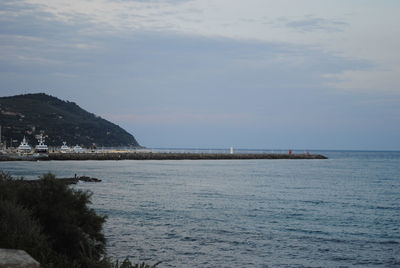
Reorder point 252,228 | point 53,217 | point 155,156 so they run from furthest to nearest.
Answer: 1. point 155,156
2. point 252,228
3. point 53,217

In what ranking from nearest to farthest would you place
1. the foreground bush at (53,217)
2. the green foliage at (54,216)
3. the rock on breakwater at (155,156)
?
the foreground bush at (53,217) < the green foliage at (54,216) < the rock on breakwater at (155,156)

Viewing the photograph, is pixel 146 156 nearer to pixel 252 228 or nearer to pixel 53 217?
pixel 252 228

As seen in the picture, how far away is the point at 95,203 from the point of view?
4050cm

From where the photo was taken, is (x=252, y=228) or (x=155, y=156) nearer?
(x=252, y=228)

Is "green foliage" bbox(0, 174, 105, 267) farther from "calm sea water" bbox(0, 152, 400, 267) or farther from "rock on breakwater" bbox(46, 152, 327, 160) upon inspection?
"rock on breakwater" bbox(46, 152, 327, 160)

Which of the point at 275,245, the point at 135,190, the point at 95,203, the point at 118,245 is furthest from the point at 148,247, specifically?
the point at 135,190

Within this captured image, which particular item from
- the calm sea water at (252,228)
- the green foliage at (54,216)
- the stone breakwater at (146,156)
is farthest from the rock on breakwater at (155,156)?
the green foliage at (54,216)

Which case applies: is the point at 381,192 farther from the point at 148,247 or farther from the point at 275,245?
the point at 148,247

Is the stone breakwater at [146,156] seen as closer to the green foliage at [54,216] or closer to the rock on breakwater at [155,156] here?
the rock on breakwater at [155,156]

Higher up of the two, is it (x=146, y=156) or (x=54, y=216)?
(x=146, y=156)

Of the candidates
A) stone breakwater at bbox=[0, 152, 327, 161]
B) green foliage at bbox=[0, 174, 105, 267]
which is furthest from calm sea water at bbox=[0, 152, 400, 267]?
stone breakwater at bbox=[0, 152, 327, 161]

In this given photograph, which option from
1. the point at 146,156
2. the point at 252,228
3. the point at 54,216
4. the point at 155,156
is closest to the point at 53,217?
the point at 54,216

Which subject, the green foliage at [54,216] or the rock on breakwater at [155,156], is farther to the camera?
the rock on breakwater at [155,156]

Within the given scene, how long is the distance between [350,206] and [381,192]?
14494 millimetres
